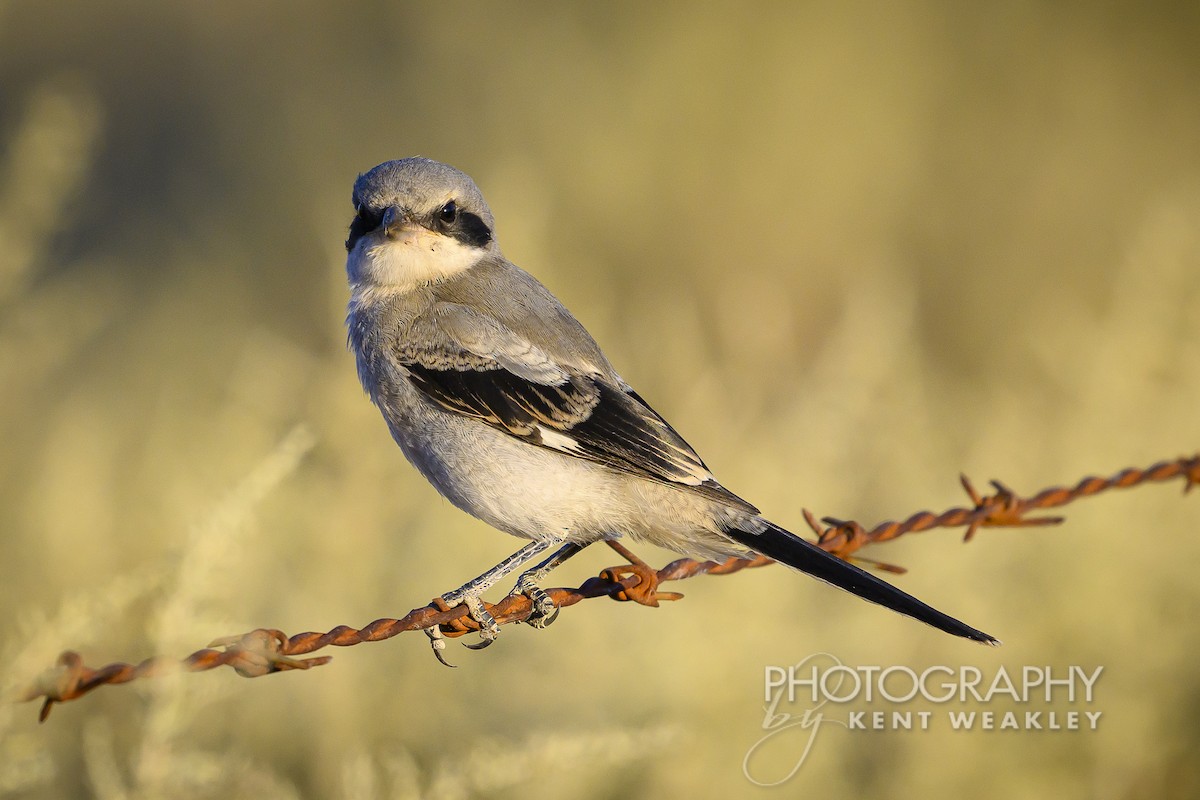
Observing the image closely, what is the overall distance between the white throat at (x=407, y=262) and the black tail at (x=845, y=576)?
1.38 meters

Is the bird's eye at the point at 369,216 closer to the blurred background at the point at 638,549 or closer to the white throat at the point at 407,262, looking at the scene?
the white throat at the point at 407,262

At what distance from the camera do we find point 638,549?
557 cm

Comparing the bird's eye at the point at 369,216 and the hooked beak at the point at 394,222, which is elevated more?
the bird's eye at the point at 369,216

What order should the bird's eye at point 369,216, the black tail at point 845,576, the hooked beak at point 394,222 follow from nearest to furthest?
the black tail at point 845,576 < the hooked beak at point 394,222 < the bird's eye at point 369,216

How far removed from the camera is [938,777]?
4.14 metres

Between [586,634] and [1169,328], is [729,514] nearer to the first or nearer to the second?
[586,634]

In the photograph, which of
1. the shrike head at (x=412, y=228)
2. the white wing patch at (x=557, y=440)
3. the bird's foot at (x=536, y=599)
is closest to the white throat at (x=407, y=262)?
the shrike head at (x=412, y=228)

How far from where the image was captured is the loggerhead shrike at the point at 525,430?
331 centimetres

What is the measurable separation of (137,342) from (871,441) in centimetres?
497

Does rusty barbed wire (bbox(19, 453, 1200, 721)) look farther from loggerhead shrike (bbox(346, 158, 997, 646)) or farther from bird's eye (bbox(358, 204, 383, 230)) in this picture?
bird's eye (bbox(358, 204, 383, 230))

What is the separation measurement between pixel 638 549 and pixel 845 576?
8.67ft

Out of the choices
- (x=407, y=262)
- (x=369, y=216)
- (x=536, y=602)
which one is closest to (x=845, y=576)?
(x=536, y=602)

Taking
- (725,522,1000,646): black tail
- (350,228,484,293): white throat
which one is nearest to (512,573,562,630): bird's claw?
(725,522,1000,646): black tail

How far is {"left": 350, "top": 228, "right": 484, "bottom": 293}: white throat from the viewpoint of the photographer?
3.80 meters
